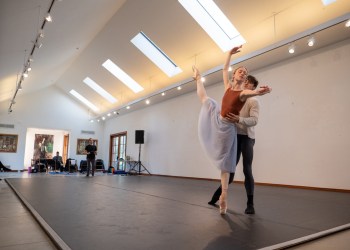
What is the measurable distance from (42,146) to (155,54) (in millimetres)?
11229

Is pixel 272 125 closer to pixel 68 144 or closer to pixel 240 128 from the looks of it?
pixel 240 128

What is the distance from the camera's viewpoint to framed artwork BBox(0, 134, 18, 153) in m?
11.6

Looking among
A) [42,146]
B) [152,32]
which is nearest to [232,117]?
[152,32]

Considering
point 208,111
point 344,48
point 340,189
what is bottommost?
point 340,189

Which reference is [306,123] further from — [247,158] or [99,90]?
[99,90]

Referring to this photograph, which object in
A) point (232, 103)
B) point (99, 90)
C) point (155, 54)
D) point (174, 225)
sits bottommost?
point (174, 225)

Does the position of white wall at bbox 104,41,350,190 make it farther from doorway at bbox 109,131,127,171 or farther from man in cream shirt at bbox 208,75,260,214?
doorway at bbox 109,131,127,171

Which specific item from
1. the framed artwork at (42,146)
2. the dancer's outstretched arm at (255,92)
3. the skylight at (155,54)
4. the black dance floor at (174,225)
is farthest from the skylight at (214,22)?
the framed artwork at (42,146)

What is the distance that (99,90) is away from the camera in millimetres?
11398

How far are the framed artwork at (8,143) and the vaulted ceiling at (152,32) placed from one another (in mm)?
3468

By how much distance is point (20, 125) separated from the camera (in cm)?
1205

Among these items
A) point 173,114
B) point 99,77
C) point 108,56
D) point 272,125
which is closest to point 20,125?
point 99,77

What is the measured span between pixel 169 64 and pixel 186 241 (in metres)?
6.89

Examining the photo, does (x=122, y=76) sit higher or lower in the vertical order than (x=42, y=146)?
higher
